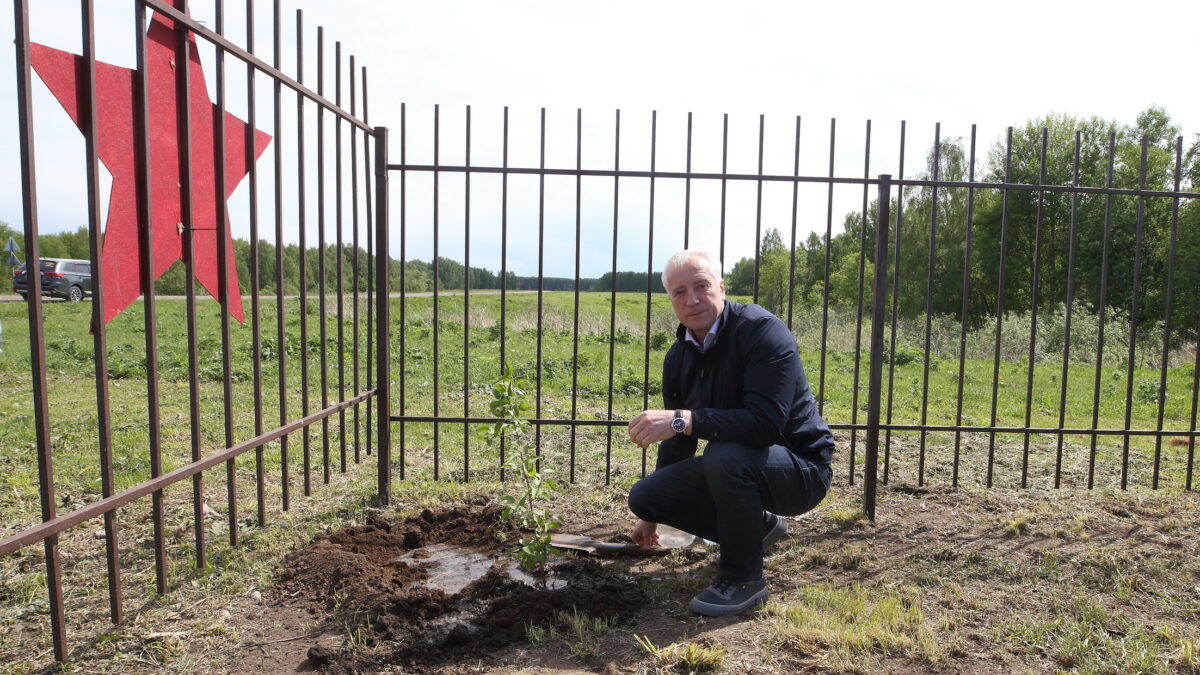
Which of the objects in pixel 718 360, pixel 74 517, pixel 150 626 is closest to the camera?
pixel 74 517

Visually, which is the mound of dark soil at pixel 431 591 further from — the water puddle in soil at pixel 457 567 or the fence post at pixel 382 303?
the fence post at pixel 382 303

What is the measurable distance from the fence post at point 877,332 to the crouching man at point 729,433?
99 centimetres

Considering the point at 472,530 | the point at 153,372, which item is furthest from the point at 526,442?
the point at 153,372

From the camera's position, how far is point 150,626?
2629mm

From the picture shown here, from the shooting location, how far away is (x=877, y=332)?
13.2 ft

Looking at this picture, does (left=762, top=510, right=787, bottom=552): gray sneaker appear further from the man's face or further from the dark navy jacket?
the man's face

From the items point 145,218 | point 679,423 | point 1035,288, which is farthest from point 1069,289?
point 145,218

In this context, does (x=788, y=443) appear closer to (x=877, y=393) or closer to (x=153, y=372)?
(x=877, y=393)

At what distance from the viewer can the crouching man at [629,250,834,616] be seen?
9.48 feet

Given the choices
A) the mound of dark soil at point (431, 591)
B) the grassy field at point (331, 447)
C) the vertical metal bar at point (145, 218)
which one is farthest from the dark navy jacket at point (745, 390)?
the vertical metal bar at point (145, 218)

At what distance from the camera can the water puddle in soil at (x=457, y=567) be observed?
3129mm

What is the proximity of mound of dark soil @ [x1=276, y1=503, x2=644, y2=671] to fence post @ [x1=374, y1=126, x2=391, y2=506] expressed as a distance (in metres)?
0.46

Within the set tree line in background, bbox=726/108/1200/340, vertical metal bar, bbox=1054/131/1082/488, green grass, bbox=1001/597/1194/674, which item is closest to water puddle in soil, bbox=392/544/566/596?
green grass, bbox=1001/597/1194/674

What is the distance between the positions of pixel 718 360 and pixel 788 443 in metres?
0.50
